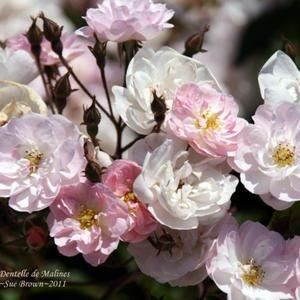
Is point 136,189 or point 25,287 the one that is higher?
point 136,189

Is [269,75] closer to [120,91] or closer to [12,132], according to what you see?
[120,91]

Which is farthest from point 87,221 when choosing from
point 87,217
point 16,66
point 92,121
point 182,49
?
point 182,49

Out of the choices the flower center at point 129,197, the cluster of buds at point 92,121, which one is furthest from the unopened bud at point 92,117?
the flower center at point 129,197

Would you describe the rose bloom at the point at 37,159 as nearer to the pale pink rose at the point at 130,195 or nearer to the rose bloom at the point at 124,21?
the pale pink rose at the point at 130,195

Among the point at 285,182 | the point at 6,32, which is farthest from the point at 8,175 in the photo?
the point at 6,32

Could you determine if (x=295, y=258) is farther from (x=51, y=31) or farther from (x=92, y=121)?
(x=51, y=31)

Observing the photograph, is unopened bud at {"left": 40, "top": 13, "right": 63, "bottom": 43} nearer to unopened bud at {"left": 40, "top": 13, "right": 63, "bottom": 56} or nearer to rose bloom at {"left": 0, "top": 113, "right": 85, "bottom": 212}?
unopened bud at {"left": 40, "top": 13, "right": 63, "bottom": 56}
